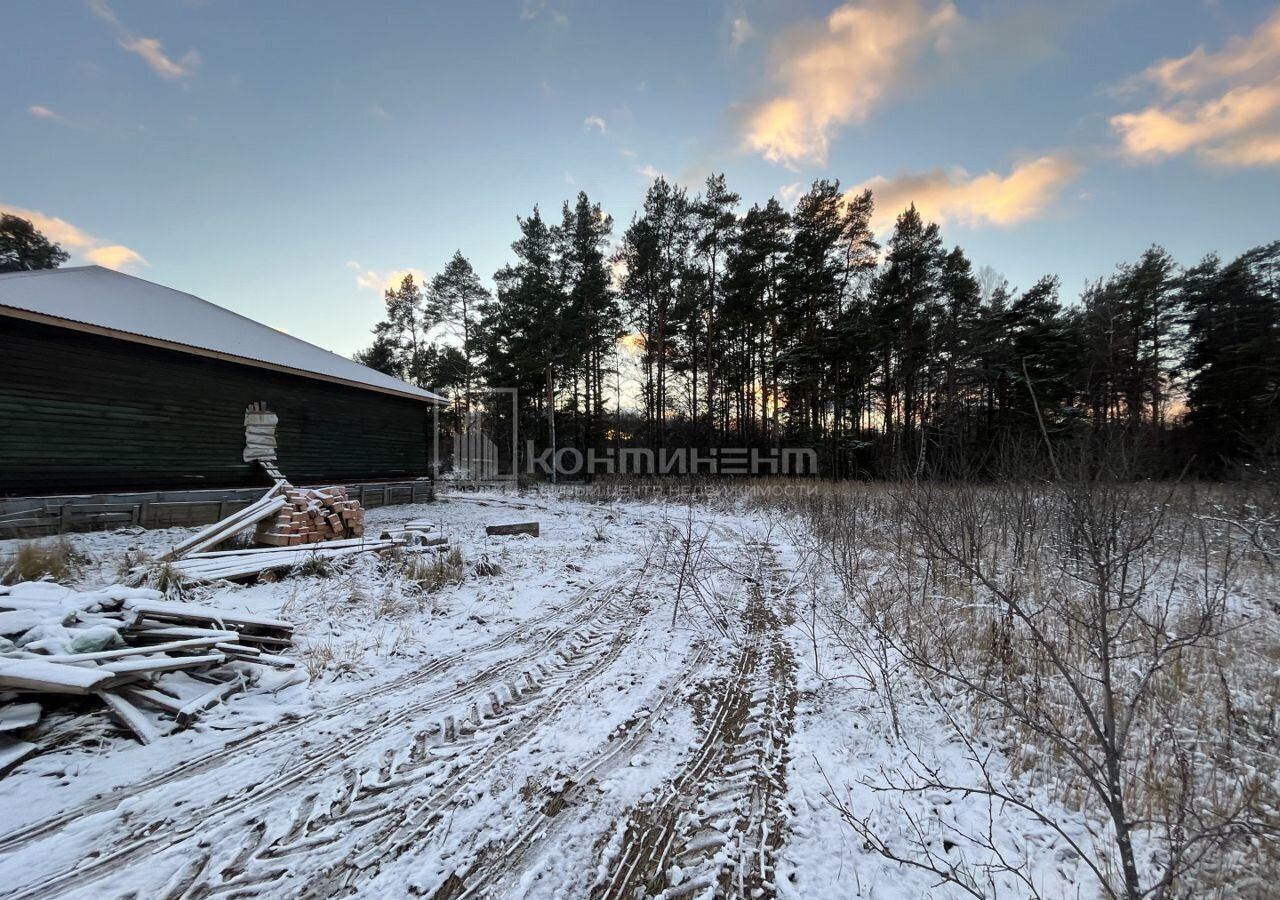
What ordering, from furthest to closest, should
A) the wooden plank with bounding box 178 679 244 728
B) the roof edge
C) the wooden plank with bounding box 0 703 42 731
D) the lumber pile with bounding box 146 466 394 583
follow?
the roof edge → the lumber pile with bounding box 146 466 394 583 → the wooden plank with bounding box 178 679 244 728 → the wooden plank with bounding box 0 703 42 731

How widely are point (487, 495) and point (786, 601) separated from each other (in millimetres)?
16061

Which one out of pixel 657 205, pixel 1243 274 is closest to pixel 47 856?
pixel 657 205

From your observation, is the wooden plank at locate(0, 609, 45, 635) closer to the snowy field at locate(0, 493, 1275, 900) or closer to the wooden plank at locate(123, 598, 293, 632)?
the wooden plank at locate(123, 598, 293, 632)

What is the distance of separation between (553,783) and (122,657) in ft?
10.1

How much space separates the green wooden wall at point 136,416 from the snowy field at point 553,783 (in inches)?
324

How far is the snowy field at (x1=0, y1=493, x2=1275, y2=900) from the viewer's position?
1.74 meters

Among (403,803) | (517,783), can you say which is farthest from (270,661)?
(517,783)

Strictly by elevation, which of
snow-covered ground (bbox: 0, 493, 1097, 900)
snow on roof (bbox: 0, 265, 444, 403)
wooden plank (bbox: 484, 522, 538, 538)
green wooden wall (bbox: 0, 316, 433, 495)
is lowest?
snow-covered ground (bbox: 0, 493, 1097, 900)

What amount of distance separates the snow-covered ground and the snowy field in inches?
0.5

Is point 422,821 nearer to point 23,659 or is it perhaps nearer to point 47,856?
point 47,856

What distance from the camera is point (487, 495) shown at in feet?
62.8

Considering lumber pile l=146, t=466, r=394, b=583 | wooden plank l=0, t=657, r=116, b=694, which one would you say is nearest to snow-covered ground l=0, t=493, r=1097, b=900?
wooden plank l=0, t=657, r=116, b=694

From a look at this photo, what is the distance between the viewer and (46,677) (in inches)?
98.3

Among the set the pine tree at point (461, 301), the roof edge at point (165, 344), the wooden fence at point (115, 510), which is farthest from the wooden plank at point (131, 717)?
the pine tree at point (461, 301)
